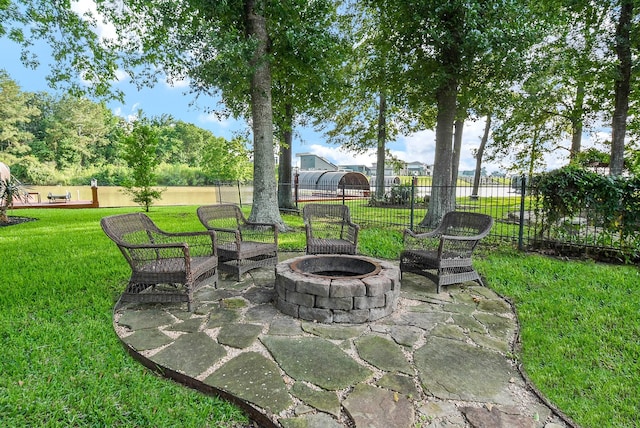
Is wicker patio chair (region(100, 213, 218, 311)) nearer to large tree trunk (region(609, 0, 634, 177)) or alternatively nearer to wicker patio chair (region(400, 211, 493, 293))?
wicker patio chair (region(400, 211, 493, 293))

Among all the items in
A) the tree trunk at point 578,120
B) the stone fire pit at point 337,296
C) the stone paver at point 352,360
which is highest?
the tree trunk at point 578,120

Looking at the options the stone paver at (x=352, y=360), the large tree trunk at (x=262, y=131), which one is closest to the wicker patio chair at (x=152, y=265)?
the stone paver at (x=352, y=360)

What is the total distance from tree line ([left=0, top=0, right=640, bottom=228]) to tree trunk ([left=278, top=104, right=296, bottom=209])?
0.88 meters

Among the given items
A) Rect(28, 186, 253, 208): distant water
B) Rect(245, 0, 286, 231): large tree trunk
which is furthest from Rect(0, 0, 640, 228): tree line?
Rect(28, 186, 253, 208): distant water

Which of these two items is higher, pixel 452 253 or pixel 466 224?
pixel 466 224

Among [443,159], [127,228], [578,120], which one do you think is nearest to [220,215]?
[127,228]

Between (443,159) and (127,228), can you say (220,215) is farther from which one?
(443,159)

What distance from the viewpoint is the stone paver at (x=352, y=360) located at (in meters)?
1.87

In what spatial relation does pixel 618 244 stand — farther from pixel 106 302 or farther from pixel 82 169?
pixel 82 169

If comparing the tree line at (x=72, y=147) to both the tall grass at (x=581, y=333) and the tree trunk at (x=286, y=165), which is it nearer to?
the tree trunk at (x=286, y=165)

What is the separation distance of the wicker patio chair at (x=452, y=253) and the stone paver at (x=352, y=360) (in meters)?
0.39

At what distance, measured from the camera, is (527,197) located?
6027mm

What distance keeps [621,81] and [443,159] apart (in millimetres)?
5813

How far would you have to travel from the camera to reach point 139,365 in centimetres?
237
